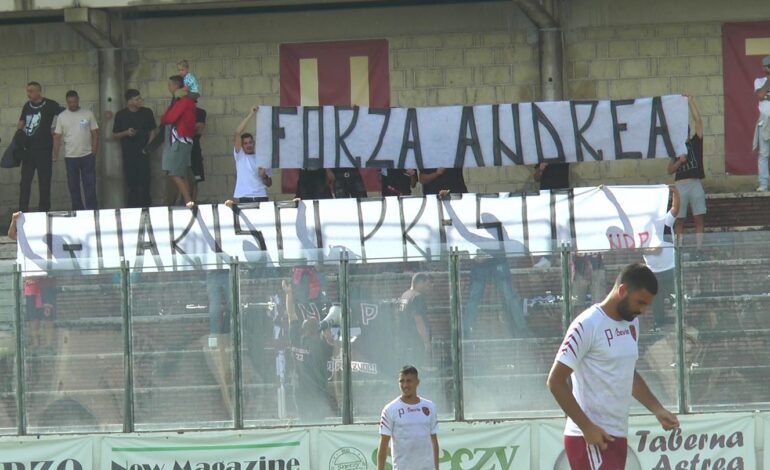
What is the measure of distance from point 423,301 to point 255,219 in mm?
2346

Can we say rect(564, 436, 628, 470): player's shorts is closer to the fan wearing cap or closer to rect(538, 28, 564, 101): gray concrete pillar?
the fan wearing cap

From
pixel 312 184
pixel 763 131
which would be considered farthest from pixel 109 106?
pixel 763 131

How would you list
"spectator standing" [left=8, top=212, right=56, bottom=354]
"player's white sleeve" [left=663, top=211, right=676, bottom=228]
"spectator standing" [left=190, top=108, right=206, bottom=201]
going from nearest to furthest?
"spectator standing" [left=8, top=212, right=56, bottom=354] → "player's white sleeve" [left=663, top=211, right=676, bottom=228] → "spectator standing" [left=190, top=108, right=206, bottom=201]

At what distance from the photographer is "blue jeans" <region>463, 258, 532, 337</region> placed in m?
13.7

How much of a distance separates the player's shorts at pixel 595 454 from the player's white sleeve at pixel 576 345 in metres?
0.45

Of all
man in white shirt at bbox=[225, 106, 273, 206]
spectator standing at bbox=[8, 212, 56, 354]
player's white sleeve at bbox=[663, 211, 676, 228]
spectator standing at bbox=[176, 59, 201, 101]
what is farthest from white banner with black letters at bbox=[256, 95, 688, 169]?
spectator standing at bbox=[8, 212, 56, 354]

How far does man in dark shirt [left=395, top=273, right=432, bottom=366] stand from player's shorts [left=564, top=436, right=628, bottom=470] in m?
6.12

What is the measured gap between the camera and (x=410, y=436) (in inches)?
444

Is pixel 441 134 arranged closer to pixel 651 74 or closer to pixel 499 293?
pixel 499 293

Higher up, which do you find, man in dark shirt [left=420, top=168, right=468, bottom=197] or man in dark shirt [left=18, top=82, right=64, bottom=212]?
man in dark shirt [left=18, top=82, right=64, bottom=212]

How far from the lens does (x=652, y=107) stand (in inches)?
629

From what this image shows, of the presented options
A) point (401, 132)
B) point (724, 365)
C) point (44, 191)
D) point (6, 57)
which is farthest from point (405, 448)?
point (6, 57)

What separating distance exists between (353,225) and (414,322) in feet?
5.58

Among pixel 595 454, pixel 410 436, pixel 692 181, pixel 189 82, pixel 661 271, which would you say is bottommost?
pixel 410 436
